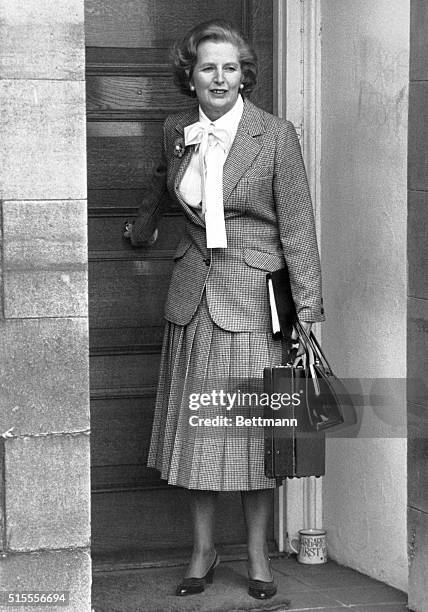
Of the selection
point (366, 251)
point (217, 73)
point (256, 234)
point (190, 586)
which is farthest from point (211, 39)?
point (190, 586)

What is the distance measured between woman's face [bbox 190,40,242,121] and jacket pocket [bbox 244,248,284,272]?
0.54 m

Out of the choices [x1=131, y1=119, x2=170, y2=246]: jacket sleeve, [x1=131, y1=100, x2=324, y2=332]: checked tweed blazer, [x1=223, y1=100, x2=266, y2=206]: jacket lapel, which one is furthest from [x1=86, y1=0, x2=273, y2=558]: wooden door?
[x1=223, y1=100, x2=266, y2=206]: jacket lapel

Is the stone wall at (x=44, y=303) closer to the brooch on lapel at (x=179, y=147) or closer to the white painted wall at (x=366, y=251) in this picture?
the brooch on lapel at (x=179, y=147)

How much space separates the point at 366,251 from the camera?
17.0 ft

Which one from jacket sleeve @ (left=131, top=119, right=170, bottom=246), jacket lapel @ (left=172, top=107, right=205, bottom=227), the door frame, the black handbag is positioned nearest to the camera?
the black handbag

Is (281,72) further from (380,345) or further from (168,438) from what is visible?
→ (168,438)

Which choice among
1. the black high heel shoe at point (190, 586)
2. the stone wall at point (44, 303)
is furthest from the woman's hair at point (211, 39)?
the black high heel shoe at point (190, 586)

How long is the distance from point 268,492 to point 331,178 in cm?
132

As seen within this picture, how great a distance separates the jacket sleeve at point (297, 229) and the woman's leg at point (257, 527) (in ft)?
2.32

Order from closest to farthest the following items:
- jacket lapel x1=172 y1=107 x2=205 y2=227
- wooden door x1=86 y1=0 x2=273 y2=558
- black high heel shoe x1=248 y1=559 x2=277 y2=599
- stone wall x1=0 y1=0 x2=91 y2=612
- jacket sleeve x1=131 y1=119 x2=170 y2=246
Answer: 1. stone wall x1=0 y1=0 x2=91 y2=612
2. jacket lapel x1=172 y1=107 x2=205 y2=227
3. black high heel shoe x1=248 y1=559 x2=277 y2=599
4. jacket sleeve x1=131 y1=119 x2=170 y2=246
5. wooden door x1=86 y1=0 x2=273 y2=558

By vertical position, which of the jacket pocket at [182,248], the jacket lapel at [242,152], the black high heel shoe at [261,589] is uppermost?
the jacket lapel at [242,152]

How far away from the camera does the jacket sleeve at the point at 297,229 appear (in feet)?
15.7

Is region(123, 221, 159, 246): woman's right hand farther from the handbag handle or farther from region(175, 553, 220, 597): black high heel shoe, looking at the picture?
region(175, 553, 220, 597): black high heel shoe

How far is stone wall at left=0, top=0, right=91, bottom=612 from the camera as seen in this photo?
407 cm
